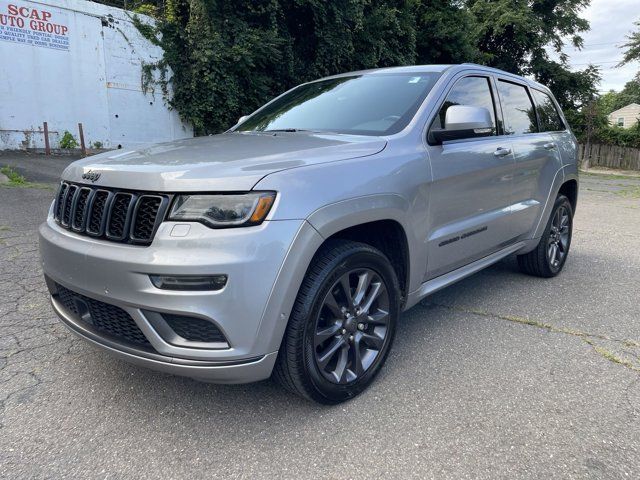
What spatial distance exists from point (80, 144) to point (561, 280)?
1581 cm

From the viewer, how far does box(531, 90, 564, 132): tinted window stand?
4.56m

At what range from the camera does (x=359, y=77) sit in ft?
12.3

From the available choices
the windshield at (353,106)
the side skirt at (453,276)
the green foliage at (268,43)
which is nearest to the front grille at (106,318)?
the side skirt at (453,276)

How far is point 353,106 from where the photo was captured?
3312 mm

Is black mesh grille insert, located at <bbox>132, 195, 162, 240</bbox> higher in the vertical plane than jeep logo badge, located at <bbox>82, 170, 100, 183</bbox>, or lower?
lower

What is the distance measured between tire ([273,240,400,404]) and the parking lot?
0.53ft

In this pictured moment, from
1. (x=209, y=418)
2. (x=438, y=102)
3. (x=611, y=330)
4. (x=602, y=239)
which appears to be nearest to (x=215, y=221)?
(x=209, y=418)

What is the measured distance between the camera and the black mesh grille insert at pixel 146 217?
2.08 m

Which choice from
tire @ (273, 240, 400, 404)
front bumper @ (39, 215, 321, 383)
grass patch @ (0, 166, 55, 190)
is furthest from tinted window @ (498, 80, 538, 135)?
grass patch @ (0, 166, 55, 190)

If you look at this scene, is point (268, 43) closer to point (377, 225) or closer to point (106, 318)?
point (377, 225)

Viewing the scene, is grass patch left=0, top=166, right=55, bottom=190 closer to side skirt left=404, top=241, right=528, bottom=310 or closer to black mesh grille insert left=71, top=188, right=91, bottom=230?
black mesh grille insert left=71, top=188, right=91, bottom=230

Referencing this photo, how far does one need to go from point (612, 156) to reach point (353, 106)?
1147 inches

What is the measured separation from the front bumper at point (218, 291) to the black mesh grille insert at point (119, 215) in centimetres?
6

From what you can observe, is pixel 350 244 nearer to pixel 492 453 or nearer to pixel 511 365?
pixel 492 453
